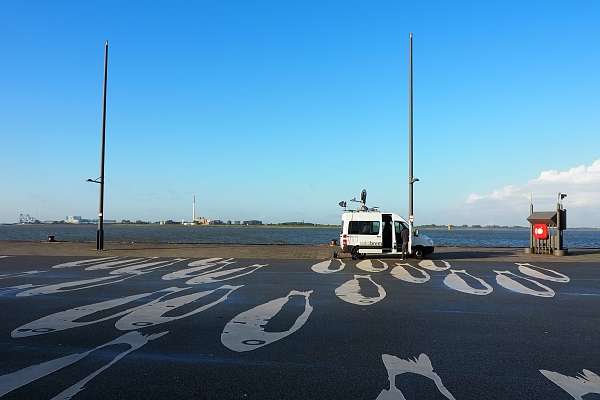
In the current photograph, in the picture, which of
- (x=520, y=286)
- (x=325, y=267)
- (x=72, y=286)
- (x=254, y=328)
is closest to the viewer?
(x=254, y=328)

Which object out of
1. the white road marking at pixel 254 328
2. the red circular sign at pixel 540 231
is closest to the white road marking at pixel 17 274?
the white road marking at pixel 254 328

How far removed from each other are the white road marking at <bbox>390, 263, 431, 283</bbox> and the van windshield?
3147mm

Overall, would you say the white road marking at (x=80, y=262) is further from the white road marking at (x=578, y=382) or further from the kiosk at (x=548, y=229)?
the kiosk at (x=548, y=229)

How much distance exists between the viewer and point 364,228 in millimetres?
23781

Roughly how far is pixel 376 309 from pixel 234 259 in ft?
45.2

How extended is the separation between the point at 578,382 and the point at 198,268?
1492 centimetres

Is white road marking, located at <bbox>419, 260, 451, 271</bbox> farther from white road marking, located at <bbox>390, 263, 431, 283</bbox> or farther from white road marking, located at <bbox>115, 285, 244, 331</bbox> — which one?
white road marking, located at <bbox>115, 285, 244, 331</bbox>

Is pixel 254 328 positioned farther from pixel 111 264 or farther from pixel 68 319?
pixel 111 264

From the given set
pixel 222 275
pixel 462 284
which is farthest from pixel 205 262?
pixel 462 284

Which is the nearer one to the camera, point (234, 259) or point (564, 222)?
point (234, 259)

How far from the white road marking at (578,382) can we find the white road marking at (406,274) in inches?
368

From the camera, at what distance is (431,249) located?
958 inches

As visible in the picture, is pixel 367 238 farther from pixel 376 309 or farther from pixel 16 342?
pixel 16 342

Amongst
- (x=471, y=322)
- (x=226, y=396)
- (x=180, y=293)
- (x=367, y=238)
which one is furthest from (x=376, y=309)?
(x=367, y=238)
